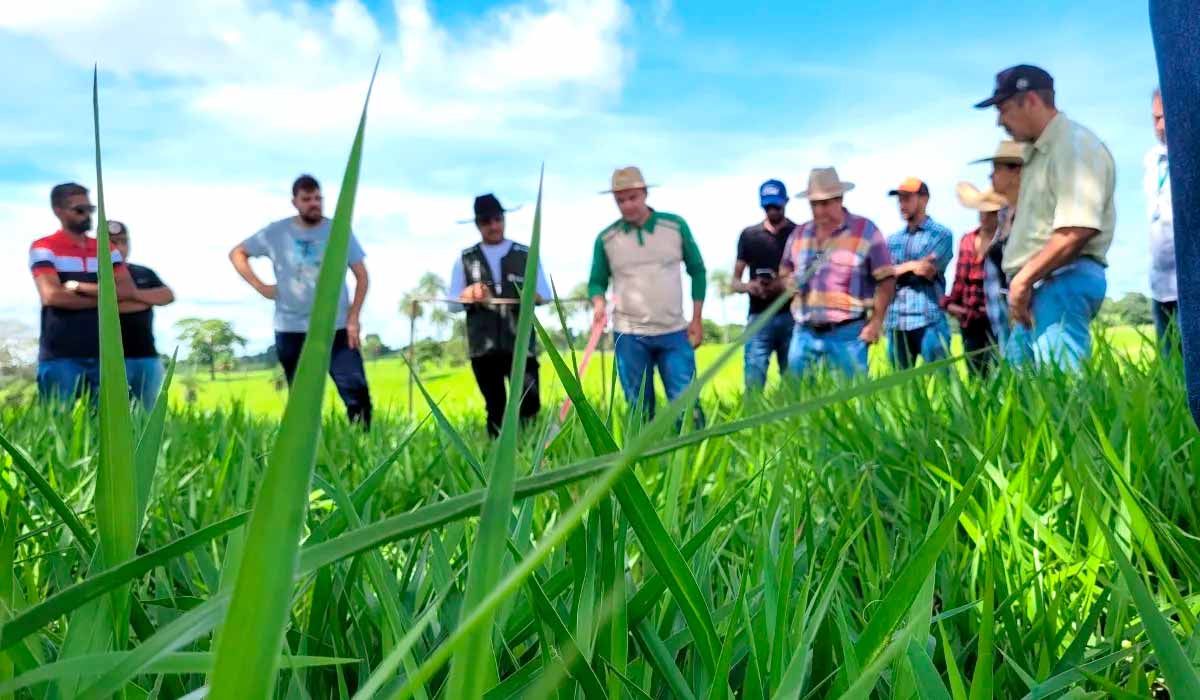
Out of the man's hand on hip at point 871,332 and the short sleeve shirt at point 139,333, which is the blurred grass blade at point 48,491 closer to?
the short sleeve shirt at point 139,333

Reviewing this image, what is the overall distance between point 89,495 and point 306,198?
3.43 meters

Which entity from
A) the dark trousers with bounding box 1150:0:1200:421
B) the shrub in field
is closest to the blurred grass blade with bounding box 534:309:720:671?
the shrub in field

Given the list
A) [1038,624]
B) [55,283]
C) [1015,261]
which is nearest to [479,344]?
[55,283]

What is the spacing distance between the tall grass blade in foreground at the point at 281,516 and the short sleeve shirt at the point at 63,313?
4126 mm

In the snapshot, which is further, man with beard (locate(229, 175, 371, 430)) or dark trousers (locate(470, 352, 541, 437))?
dark trousers (locate(470, 352, 541, 437))

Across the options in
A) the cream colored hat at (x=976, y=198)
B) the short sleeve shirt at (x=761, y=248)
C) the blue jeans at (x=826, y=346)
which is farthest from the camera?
the short sleeve shirt at (x=761, y=248)

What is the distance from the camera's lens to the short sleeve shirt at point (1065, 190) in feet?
8.05

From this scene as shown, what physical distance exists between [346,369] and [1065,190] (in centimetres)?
322

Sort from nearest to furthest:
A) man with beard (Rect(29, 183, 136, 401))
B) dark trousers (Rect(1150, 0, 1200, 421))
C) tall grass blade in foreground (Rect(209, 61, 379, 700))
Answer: tall grass blade in foreground (Rect(209, 61, 379, 700))
dark trousers (Rect(1150, 0, 1200, 421))
man with beard (Rect(29, 183, 136, 401))

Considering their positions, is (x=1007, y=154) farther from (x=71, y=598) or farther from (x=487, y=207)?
(x=71, y=598)

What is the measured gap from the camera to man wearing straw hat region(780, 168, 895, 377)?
14.2 ft

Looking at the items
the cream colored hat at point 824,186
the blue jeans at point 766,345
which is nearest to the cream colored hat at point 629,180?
the cream colored hat at point 824,186

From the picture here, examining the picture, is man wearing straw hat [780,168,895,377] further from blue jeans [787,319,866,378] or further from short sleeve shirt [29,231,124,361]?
short sleeve shirt [29,231,124,361]

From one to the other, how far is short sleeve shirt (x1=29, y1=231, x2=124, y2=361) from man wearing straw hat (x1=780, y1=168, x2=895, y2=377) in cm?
317
